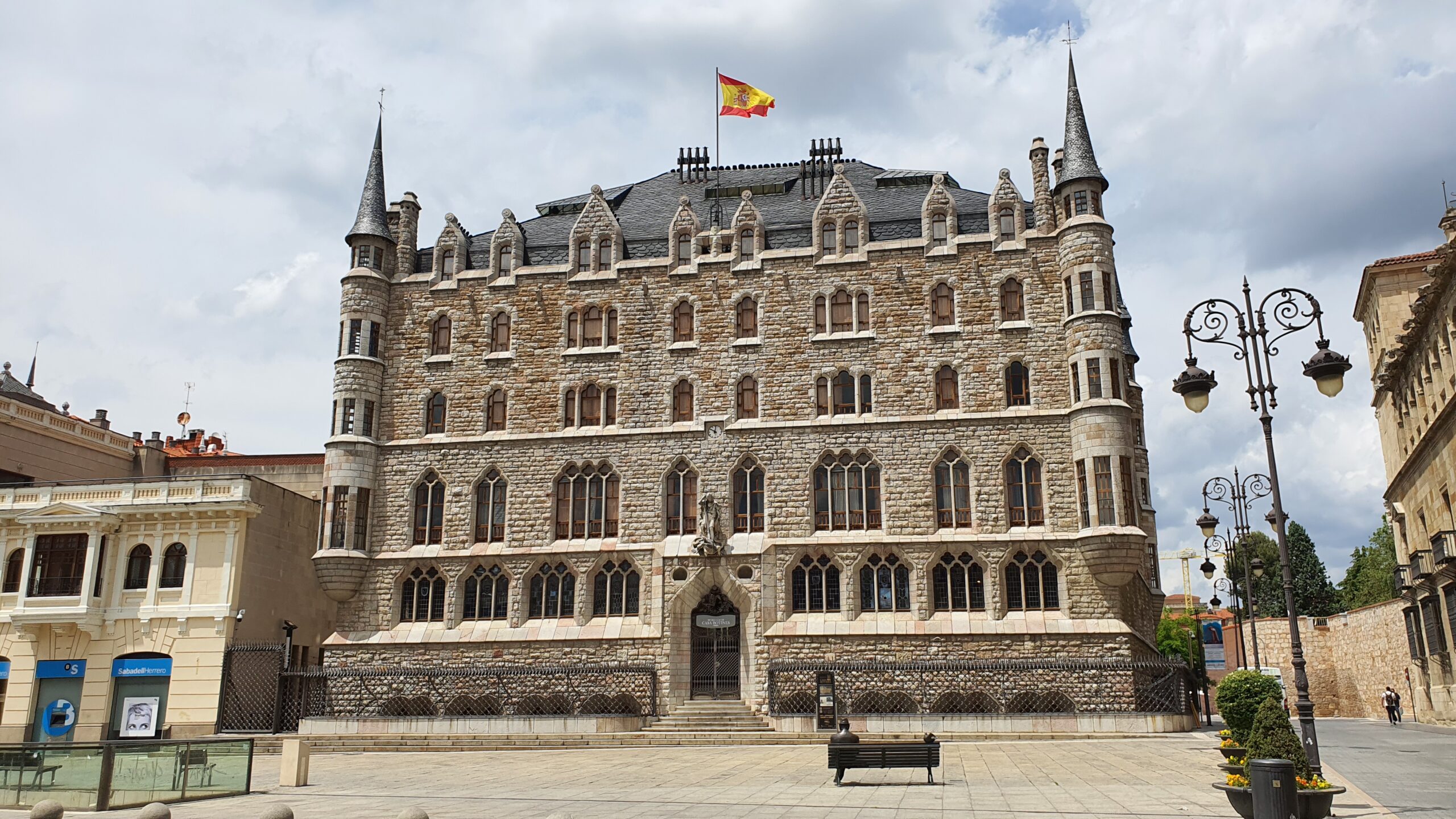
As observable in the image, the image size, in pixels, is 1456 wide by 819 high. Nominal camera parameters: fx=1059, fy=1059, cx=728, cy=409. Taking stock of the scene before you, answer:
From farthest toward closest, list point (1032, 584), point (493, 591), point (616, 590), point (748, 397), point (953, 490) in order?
point (748, 397), point (493, 591), point (616, 590), point (953, 490), point (1032, 584)

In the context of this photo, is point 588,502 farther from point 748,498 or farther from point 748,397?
point 748,397

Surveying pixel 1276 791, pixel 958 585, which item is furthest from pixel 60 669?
pixel 1276 791

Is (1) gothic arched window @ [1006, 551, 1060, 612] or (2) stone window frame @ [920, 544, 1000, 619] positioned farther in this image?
(2) stone window frame @ [920, 544, 1000, 619]

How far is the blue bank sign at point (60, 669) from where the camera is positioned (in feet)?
108

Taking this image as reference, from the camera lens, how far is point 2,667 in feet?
109

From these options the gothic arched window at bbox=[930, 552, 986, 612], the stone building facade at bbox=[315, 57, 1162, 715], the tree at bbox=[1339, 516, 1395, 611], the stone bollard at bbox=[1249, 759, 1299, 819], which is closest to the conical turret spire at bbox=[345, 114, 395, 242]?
the stone building facade at bbox=[315, 57, 1162, 715]

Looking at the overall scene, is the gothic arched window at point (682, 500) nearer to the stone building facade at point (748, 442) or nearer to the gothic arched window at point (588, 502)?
the stone building facade at point (748, 442)

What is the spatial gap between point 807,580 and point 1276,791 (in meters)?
21.8

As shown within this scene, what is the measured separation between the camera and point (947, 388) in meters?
33.5

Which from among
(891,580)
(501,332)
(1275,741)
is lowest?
(1275,741)

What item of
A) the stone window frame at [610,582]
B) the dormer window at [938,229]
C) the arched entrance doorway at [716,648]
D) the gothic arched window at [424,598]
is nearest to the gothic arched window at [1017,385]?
the dormer window at [938,229]

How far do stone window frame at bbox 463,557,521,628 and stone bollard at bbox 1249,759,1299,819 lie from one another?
25899mm

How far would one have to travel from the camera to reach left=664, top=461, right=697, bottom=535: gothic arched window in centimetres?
3394

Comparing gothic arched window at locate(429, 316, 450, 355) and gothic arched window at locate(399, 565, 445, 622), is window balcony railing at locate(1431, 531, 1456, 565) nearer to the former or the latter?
gothic arched window at locate(399, 565, 445, 622)
